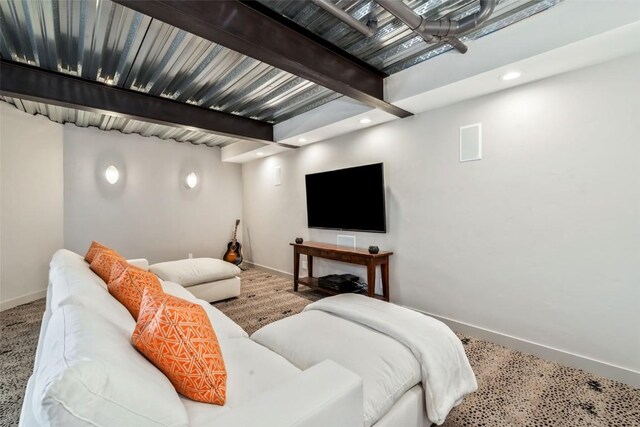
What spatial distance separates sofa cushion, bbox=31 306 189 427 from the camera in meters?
0.74

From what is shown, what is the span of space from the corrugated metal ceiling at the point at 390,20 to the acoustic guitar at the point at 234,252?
15.0 ft

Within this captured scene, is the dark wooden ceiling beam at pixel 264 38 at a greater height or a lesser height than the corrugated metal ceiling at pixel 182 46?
lesser

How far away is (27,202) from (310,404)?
4889mm

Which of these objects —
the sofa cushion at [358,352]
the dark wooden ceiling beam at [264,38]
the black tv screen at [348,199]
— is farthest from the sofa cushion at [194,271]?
the dark wooden ceiling beam at [264,38]

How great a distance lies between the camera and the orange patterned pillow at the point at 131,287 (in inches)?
67.1

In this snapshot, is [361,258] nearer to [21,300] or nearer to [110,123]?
[110,123]

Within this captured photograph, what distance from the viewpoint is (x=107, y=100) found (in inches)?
121

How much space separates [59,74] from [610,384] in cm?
538

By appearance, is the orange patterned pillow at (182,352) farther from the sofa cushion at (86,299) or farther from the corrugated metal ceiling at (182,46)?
the corrugated metal ceiling at (182,46)

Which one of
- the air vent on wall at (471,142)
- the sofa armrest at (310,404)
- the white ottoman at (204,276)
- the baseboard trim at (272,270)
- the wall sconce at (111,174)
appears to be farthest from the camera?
the baseboard trim at (272,270)

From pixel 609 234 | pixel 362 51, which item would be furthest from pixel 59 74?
pixel 609 234

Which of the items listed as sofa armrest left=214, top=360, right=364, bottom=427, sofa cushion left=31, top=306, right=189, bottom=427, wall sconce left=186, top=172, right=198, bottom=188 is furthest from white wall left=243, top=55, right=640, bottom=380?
wall sconce left=186, top=172, right=198, bottom=188

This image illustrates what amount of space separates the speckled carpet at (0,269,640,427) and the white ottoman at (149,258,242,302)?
1.03 metres

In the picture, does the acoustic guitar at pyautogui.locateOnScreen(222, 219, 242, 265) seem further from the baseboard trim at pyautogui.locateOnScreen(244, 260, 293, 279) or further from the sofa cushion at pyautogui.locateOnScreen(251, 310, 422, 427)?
the sofa cushion at pyautogui.locateOnScreen(251, 310, 422, 427)
